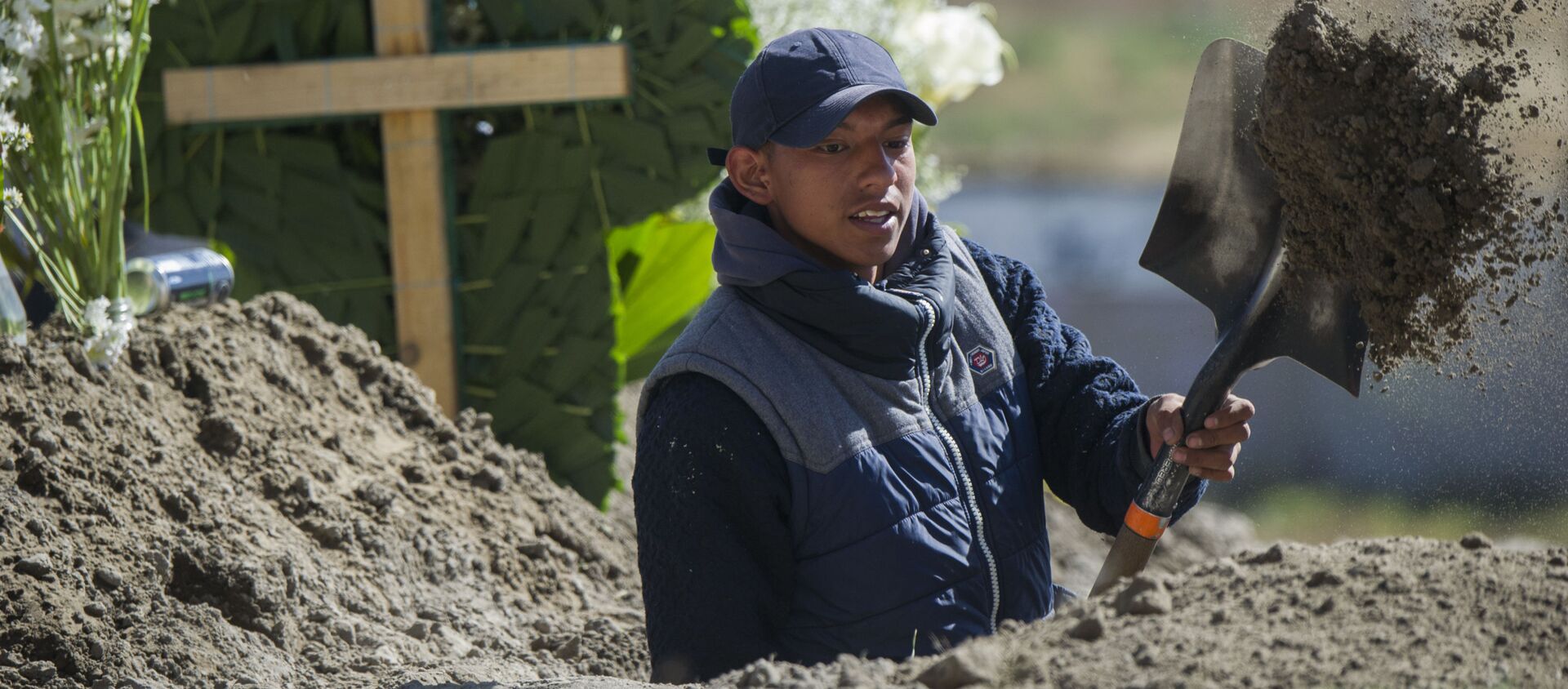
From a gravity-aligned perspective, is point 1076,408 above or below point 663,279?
below

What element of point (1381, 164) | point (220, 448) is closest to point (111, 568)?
point (220, 448)

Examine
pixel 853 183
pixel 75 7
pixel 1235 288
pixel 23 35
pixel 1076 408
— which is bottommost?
pixel 1076 408

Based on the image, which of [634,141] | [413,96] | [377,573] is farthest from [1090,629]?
[413,96]

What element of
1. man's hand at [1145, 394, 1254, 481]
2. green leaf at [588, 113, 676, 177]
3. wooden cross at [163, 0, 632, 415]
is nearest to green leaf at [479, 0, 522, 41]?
wooden cross at [163, 0, 632, 415]

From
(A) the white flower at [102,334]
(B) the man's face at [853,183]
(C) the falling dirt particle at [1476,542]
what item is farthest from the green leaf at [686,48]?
(C) the falling dirt particle at [1476,542]

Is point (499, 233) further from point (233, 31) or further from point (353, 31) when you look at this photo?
point (233, 31)

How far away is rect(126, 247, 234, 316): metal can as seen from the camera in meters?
2.99

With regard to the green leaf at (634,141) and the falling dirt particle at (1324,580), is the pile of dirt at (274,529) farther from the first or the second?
the falling dirt particle at (1324,580)

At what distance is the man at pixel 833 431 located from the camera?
210 centimetres

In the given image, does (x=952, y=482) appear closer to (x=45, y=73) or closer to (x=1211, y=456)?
(x=1211, y=456)

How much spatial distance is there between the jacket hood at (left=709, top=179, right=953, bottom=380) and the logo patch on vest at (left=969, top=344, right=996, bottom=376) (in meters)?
0.10

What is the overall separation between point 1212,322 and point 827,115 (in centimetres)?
69

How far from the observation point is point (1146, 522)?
2121 millimetres

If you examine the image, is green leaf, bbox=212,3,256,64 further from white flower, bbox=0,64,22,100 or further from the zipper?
the zipper
